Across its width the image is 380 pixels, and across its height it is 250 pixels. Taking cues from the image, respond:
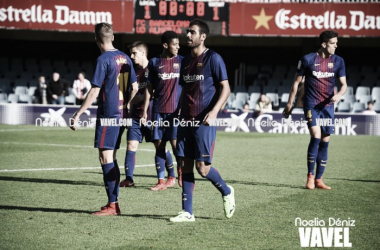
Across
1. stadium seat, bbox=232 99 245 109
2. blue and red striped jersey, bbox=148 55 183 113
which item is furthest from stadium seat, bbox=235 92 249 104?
blue and red striped jersey, bbox=148 55 183 113

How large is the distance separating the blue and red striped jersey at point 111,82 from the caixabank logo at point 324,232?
2.27 m

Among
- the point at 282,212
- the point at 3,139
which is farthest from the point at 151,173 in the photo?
the point at 3,139

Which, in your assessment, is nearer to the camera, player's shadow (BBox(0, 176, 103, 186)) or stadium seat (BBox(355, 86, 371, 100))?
player's shadow (BBox(0, 176, 103, 186))

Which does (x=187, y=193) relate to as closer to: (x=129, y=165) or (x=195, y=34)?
(x=195, y=34)

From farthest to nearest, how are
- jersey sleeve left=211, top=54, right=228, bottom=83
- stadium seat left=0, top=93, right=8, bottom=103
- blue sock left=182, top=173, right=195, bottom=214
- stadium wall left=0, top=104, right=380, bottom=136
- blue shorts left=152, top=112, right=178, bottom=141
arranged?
1. stadium seat left=0, top=93, right=8, bottom=103
2. stadium wall left=0, top=104, right=380, bottom=136
3. blue shorts left=152, top=112, right=178, bottom=141
4. blue sock left=182, top=173, right=195, bottom=214
5. jersey sleeve left=211, top=54, right=228, bottom=83

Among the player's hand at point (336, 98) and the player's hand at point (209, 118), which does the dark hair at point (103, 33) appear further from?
the player's hand at point (336, 98)

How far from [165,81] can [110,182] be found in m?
2.53

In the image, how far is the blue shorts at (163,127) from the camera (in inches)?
363

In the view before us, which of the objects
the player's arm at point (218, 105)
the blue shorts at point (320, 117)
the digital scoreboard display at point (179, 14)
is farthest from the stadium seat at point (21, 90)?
the player's arm at point (218, 105)

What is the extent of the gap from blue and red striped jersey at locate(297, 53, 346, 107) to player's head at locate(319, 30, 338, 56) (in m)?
0.14

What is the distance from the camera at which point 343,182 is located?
403 inches

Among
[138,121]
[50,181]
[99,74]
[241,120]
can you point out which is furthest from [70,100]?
[99,74]

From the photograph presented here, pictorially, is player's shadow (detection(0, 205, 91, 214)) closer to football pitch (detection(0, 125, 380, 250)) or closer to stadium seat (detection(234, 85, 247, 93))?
football pitch (detection(0, 125, 380, 250))

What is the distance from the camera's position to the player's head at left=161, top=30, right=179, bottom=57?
29.9ft
